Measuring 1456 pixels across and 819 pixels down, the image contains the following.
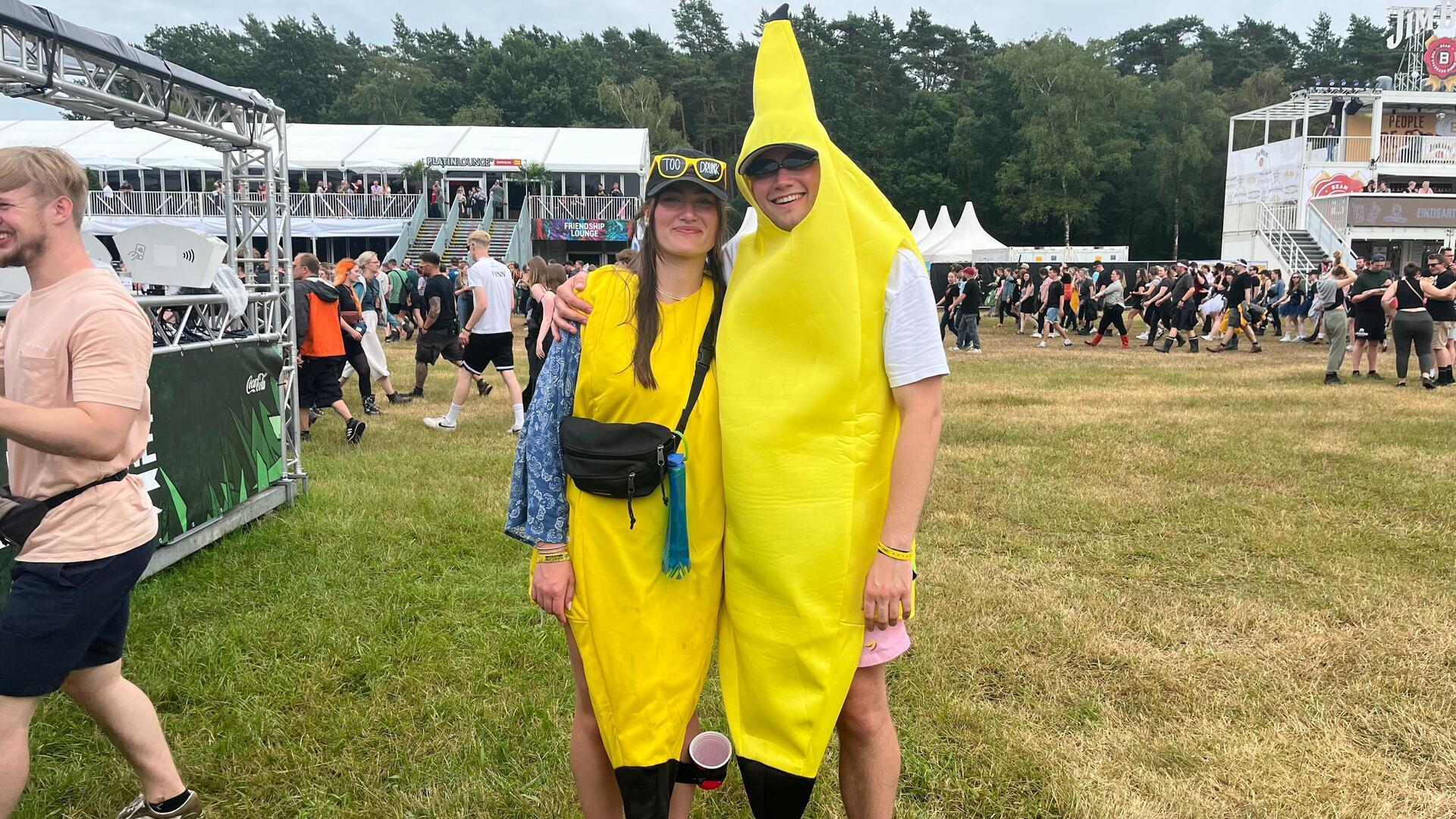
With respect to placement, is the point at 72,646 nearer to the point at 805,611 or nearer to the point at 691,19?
the point at 805,611

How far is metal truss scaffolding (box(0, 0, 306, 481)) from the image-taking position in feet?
13.2

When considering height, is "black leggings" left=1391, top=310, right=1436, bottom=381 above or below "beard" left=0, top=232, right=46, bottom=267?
below

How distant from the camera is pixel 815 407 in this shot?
6.40 feet

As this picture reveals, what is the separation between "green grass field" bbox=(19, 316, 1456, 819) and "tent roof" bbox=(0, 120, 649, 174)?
30.5m

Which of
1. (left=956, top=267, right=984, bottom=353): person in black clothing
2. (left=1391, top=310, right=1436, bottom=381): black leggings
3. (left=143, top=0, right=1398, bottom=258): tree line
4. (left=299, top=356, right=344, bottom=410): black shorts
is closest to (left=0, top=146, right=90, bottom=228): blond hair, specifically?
(left=299, top=356, right=344, bottom=410): black shorts

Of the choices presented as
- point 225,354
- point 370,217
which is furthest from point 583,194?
point 225,354

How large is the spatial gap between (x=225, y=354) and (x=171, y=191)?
1289 inches

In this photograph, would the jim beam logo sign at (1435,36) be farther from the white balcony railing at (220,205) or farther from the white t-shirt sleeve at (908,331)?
the white t-shirt sleeve at (908,331)

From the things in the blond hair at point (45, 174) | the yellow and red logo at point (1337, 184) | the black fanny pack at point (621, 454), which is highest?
the yellow and red logo at point (1337, 184)

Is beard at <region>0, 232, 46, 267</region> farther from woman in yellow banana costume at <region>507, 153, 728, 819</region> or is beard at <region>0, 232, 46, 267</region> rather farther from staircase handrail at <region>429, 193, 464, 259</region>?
staircase handrail at <region>429, 193, 464, 259</region>

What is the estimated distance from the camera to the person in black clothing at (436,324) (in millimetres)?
10336

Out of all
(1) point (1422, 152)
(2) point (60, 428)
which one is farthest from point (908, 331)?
(1) point (1422, 152)

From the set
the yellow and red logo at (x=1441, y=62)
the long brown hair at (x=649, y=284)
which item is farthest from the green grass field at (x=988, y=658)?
the yellow and red logo at (x=1441, y=62)

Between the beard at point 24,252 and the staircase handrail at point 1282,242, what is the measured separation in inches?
1314
